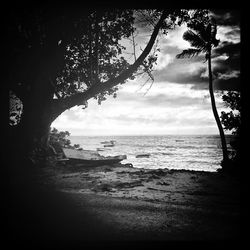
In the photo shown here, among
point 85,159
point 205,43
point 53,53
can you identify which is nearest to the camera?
point 53,53

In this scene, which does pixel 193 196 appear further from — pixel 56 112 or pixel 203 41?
pixel 203 41

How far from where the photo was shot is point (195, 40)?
1677 cm

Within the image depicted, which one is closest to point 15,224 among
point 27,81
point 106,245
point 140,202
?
point 106,245

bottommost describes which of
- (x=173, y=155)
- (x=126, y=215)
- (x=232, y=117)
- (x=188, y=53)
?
(x=173, y=155)

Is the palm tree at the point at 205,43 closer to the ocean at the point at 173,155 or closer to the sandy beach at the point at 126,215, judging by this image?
the sandy beach at the point at 126,215

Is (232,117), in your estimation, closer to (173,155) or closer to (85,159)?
(85,159)

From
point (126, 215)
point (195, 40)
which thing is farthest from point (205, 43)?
point (126, 215)

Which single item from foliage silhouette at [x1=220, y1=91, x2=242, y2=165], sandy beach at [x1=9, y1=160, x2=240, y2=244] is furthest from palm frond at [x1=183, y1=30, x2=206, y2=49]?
sandy beach at [x1=9, y1=160, x2=240, y2=244]

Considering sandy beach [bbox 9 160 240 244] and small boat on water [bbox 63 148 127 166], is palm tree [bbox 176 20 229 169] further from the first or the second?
sandy beach [bbox 9 160 240 244]

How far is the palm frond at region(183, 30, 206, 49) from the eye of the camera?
54.7 feet

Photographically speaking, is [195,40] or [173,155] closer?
[195,40]

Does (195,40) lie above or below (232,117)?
above

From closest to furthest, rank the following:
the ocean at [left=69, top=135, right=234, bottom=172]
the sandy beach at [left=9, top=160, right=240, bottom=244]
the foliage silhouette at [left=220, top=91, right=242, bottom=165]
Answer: the sandy beach at [left=9, top=160, right=240, bottom=244] < the foliage silhouette at [left=220, top=91, right=242, bottom=165] < the ocean at [left=69, top=135, right=234, bottom=172]

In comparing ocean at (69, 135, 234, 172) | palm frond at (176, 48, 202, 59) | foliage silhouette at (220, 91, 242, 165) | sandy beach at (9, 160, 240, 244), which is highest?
palm frond at (176, 48, 202, 59)
